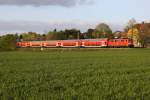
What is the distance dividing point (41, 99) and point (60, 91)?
2096mm

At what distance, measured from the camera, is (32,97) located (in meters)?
12.4

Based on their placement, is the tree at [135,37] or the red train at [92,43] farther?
the tree at [135,37]

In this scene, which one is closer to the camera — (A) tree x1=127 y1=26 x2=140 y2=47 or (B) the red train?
(B) the red train

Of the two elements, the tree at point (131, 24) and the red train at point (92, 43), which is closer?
the red train at point (92, 43)

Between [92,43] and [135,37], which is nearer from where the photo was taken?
[92,43]

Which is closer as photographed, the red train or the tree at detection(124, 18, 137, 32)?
the red train

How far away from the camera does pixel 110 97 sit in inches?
494

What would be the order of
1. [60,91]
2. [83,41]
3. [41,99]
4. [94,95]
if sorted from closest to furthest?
1. [41,99]
2. [94,95]
3. [60,91]
4. [83,41]

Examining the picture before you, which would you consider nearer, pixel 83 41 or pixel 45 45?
pixel 83 41

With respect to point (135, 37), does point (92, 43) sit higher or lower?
lower

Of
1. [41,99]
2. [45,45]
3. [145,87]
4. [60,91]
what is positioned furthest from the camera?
[45,45]

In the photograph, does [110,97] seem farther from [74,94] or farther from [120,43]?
[120,43]

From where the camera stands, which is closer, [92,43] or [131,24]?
[92,43]

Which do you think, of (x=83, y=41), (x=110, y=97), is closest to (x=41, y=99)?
(x=110, y=97)
